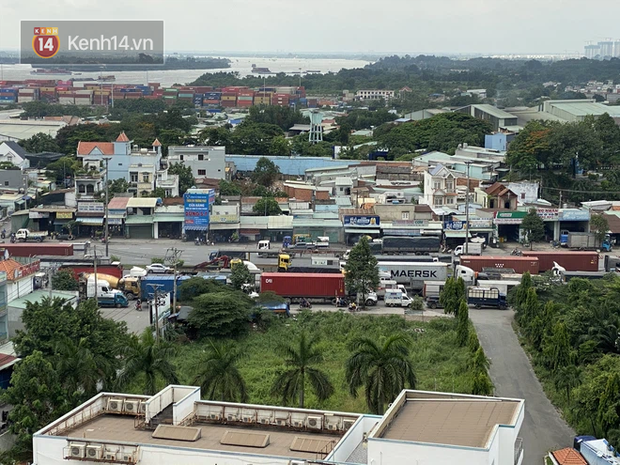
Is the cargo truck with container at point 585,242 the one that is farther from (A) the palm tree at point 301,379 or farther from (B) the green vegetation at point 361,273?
(A) the palm tree at point 301,379

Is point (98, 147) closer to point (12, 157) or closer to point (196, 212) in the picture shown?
point (12, 157)

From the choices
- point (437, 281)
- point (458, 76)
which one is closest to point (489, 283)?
point (437, 281)

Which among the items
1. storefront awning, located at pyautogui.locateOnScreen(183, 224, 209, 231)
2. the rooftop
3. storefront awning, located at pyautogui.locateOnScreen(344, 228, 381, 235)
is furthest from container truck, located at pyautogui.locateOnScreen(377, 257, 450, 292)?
the rooftop

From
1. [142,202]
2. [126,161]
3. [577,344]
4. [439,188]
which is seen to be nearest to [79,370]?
[577,344]

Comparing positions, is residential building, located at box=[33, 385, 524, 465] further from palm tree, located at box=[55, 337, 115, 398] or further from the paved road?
the paved road

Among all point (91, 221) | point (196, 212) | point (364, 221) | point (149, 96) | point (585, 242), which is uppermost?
point (149, 96)

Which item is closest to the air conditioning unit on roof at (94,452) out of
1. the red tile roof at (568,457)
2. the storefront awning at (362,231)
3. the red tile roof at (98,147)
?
the red tile roof at (568,457)
